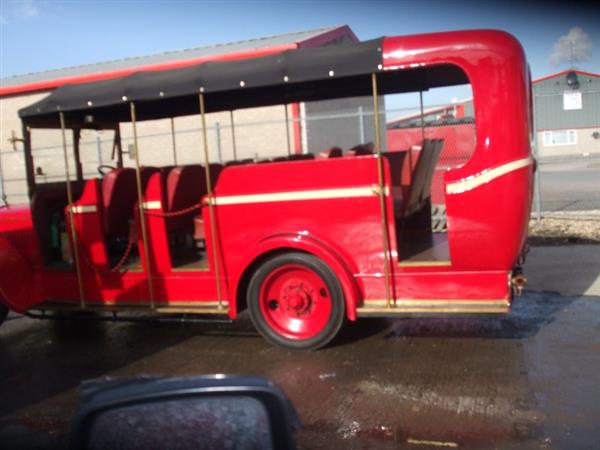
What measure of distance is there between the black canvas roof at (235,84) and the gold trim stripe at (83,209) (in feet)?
3.11

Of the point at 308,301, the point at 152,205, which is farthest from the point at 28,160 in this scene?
the point at 308,301

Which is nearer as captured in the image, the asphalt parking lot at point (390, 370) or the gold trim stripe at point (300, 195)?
the asphalt parking lot at point (390, 370)

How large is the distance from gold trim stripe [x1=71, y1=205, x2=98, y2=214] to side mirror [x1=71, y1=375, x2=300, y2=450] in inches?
191

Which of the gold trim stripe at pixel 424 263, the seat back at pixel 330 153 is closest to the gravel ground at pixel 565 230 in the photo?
the seat back at pixel 330 153

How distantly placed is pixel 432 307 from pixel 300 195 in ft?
4.77

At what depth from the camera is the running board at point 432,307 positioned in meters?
5.01

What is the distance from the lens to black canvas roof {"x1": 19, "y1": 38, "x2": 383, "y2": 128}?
5.24 meters

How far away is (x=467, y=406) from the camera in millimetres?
4289

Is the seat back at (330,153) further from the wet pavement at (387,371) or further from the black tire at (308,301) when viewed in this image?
the wet pavement at (387,371)

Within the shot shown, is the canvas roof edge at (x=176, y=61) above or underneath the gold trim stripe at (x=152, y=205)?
above

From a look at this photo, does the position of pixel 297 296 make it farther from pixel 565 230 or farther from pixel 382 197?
pixel 565 230

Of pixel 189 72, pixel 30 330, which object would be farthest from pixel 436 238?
pixel 30 330

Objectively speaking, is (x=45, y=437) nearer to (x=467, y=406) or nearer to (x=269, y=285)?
(x=269, y=285)

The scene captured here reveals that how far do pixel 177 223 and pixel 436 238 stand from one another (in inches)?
106
